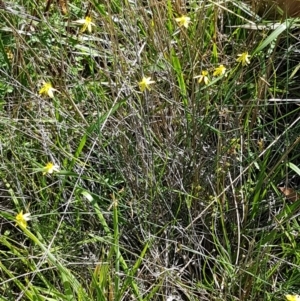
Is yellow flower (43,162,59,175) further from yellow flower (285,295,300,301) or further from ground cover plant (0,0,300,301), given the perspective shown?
yellow flower (285,295,300,301)

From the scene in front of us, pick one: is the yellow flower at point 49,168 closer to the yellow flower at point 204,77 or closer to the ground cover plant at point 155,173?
the ground cover plant at point 155,173

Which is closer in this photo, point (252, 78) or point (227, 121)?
point (227, 121)

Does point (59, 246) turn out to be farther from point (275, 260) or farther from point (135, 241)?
point (275, 260)

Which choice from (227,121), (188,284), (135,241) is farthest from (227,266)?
(227,121)

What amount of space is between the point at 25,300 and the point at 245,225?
0.50 m

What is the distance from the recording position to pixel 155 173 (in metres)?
1.46

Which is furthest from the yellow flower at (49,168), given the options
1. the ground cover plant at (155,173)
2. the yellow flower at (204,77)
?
the yellow flower at (204,77)

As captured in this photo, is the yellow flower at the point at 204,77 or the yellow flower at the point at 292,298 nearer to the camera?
the yellow flower at the point at 292,298

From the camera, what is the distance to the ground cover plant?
1333mm

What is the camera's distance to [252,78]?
1609 mm

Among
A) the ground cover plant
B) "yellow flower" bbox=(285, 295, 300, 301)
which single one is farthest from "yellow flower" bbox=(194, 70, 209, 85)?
"yellow flower" bbox=(285, 295, 300, 301)

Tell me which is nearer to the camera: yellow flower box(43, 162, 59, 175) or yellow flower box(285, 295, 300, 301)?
yellow flower box(285, 295, 300, 301)

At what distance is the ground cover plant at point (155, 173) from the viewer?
133cm

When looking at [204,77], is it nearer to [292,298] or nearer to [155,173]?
[155,173]
